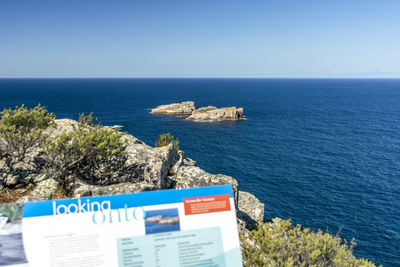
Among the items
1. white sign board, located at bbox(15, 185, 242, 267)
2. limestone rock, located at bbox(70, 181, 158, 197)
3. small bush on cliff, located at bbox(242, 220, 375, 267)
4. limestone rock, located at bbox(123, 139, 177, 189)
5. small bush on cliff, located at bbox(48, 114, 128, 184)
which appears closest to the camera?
white sign board, located at bbox(15, 185, 242, 267)

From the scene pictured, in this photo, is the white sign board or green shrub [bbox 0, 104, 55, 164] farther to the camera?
green shrub [bbox 0, 104, 55, 164]

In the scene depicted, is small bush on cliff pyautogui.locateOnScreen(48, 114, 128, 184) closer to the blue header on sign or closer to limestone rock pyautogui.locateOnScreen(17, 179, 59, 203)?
limestone rock pyautogui.locateOnScreen(17, 179, 59, 203)

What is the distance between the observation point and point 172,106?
16725 centimetres

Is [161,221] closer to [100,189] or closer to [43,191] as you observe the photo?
[100,189]

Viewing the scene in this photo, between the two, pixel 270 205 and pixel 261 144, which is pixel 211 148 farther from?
pixel 270 205

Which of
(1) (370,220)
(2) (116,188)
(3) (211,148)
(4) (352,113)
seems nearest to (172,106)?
(3) (211,148)

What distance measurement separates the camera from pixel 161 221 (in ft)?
27.5

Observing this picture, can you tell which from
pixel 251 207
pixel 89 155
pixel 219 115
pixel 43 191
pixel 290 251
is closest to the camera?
pixel 290 251

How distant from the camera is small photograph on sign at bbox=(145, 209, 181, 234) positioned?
8.30m

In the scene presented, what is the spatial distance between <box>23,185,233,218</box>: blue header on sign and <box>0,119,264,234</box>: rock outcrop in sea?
7765mm

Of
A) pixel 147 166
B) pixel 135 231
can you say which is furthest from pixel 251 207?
pixel 135 231

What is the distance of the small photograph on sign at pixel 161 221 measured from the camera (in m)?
8.30

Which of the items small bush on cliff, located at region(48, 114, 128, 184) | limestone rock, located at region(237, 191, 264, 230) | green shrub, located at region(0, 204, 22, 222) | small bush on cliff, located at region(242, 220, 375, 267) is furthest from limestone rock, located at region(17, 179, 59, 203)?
limestone rock, located at region(237, 191, 264, 230)

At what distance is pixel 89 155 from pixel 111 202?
1169 cm
